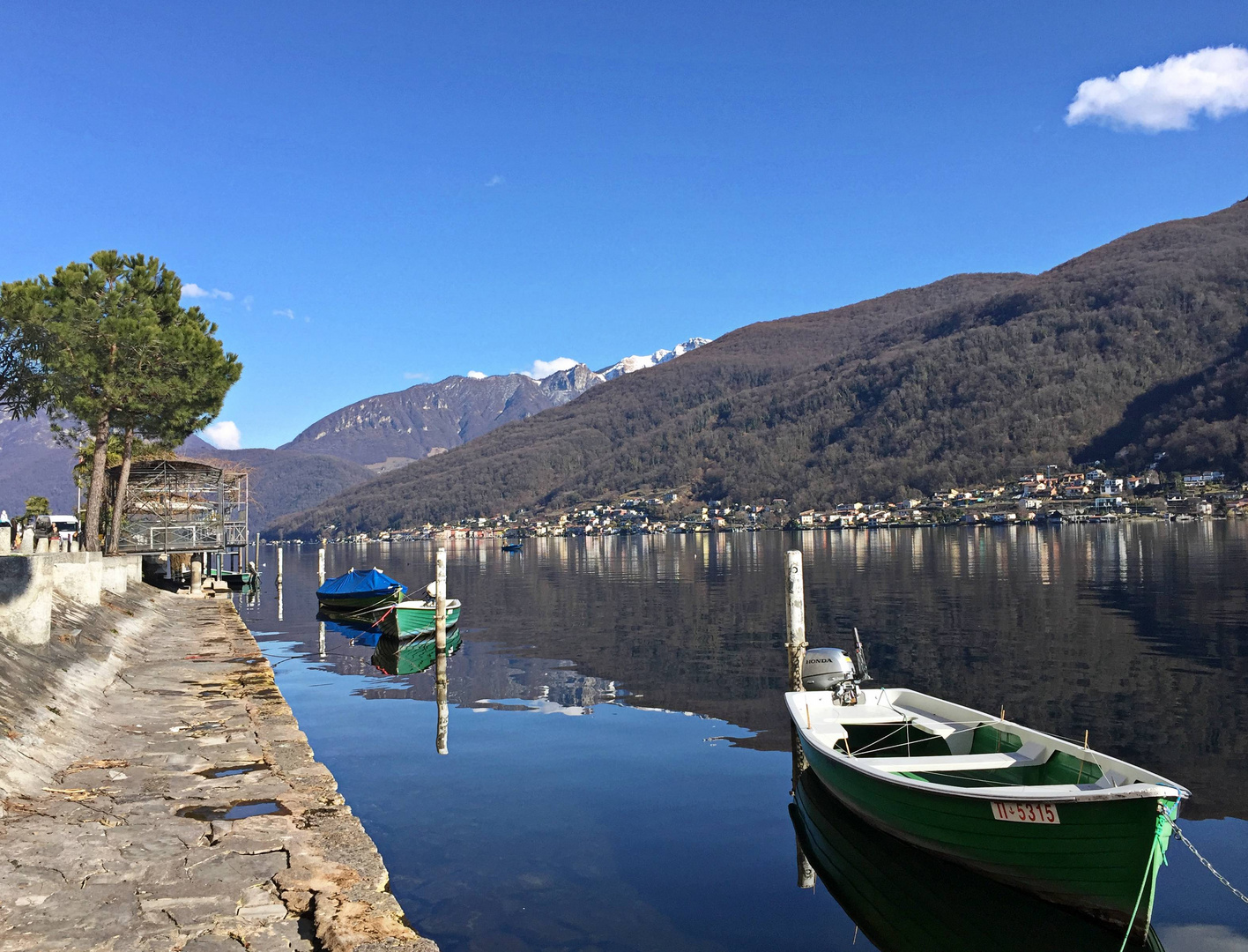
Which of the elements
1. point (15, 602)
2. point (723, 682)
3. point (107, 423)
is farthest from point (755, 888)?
point (107, 423)

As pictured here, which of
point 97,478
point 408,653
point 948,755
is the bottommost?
point 408,653

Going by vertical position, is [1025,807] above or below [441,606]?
below

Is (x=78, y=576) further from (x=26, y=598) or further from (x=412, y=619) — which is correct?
(x=412, y=619)

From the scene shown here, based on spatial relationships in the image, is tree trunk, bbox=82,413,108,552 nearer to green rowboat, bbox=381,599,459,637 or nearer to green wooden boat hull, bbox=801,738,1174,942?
green rowboat, bbox=381,599,459,637

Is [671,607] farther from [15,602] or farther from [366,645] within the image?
[15,602]

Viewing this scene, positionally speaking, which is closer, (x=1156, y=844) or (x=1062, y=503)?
(x=1156, y=844)

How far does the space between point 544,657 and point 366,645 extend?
9460 mm

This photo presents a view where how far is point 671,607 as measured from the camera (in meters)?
45.2

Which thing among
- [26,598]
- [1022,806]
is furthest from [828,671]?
[26,598]

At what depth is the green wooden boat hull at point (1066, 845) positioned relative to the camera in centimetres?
920

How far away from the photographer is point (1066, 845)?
9727 millimetres

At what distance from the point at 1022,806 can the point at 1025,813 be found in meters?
0.08

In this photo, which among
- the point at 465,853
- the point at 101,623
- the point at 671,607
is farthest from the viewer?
the point at 671,607

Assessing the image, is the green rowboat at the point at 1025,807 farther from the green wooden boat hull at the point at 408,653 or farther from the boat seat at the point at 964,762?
the green wooden boat hull at the point at 408,653
